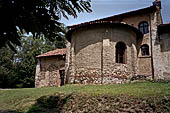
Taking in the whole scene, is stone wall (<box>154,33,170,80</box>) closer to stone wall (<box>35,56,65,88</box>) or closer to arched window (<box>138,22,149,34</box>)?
arched window (<box>138,22,149,34</box>)

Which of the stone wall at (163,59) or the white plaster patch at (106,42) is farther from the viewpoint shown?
the stone wall at (163,59)

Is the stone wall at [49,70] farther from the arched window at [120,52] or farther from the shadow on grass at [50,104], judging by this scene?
the shadow on grass at [50,104]

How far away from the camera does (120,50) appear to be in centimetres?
1454

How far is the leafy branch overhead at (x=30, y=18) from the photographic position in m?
2.16

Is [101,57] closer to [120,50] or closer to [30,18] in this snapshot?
[120,50]

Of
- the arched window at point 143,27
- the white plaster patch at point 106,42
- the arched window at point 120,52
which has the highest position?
the arched window at point 143,27

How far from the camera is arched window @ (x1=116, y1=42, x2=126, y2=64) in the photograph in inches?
563

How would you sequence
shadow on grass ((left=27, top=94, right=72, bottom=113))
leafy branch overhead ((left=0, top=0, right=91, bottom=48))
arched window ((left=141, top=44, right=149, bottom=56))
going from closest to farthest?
leafy branch overhead ((left=0, top=0, right=91, bottom=48))
shadow on grass ((left=27, top=94, right=72, bottom=113))
arched window ((left=141, top=44, right=149, bottom=56))

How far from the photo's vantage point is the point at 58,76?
19.2 meters

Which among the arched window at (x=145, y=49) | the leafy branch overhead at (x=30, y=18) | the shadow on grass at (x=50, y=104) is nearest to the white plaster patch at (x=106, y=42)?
the arched window at (x=145, y=49)

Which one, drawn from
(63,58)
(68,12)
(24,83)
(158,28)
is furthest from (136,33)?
(24,83)

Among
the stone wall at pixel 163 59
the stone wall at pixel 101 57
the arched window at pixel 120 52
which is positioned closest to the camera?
the stone wall at pixel 101 57

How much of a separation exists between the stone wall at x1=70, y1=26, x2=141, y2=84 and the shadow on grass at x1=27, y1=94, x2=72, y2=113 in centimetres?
484

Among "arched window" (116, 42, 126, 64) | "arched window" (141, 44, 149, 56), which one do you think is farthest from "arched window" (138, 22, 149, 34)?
"arched window" (116, 42, 126, 64)
